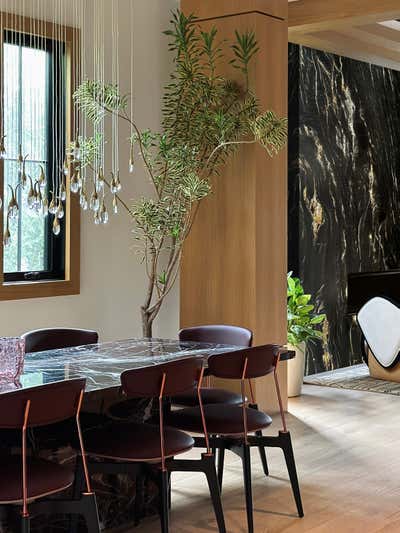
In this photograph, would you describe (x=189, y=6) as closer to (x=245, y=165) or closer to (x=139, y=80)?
(x=139, y=80)

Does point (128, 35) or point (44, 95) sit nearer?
point (44, 95)

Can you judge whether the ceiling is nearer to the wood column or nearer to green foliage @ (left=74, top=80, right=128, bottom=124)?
the wood column

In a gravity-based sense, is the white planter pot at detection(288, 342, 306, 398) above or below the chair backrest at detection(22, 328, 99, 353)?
below

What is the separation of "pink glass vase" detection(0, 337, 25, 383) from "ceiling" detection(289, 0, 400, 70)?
4232 millimetres

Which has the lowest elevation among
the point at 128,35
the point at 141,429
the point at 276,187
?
the point at 141,429

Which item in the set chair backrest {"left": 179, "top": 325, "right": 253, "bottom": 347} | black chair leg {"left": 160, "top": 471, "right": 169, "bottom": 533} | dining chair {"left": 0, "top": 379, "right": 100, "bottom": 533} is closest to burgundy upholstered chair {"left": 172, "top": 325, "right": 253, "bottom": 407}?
chair backrest {"left": 179, "top": 325, "right": 253, "bottom": 347}

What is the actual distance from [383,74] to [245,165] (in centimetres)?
359

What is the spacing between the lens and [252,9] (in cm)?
693

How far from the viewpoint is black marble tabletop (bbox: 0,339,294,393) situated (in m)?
3.99

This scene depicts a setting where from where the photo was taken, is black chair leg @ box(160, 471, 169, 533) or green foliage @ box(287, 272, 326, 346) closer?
black chair leg @ box(160, 471, 169, 533)

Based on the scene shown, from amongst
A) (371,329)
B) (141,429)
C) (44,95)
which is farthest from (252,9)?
(141,429)

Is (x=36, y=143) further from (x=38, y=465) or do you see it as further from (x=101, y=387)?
(x=38, y=465)

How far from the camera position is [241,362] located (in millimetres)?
4352

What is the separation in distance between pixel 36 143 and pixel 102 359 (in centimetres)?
238
